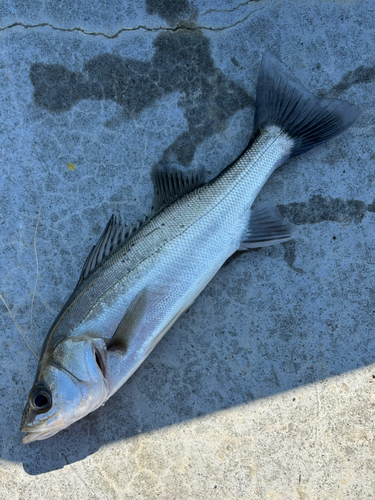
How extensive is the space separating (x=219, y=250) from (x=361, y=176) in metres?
1.14

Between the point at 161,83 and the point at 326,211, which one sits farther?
the point at 161,83

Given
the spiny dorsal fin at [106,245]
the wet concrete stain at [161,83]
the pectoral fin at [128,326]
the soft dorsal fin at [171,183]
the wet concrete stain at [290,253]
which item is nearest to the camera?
the pectoral fin at [128,326]

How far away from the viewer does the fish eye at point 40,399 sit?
82.0 inches

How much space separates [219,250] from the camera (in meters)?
2.38

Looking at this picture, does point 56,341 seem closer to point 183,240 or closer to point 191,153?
point 183,240

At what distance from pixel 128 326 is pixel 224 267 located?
2.59ft

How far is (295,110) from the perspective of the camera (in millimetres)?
2512

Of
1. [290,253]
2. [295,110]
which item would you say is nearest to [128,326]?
[290,253]

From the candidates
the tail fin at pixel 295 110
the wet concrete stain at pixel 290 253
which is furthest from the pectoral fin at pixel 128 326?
the tail fin at pixel 295 110

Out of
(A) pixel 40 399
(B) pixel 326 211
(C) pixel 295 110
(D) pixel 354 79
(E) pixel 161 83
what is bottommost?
(A) pixel 40 399

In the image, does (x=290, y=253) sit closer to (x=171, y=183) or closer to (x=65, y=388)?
(x=171, y=183)

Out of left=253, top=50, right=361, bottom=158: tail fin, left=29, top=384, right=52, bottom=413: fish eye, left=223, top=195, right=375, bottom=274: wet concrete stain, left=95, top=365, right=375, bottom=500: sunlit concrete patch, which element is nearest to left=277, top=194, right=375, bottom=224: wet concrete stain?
left=223, top=195, right=375, bottom=274: wet concrete stain

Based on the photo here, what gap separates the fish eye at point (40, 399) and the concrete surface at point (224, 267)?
0.53m

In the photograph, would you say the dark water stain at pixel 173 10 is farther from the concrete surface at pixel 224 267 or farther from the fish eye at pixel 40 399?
the fish eye at pixel 40 399
